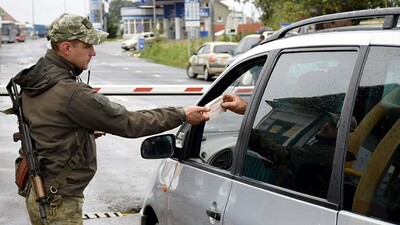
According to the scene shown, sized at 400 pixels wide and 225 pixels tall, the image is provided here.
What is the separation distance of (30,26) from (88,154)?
11944 cm

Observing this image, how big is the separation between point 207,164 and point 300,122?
87cm

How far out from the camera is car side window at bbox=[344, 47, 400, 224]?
2.38 meters

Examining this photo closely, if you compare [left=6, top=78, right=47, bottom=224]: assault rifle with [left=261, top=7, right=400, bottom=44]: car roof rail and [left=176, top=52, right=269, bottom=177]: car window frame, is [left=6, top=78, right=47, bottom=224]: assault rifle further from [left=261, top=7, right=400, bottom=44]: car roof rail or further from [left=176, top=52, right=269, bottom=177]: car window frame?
[left=261, top=7, right=400, bottom=44]: car roof rail

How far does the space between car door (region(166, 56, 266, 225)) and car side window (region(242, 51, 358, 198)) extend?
243mm

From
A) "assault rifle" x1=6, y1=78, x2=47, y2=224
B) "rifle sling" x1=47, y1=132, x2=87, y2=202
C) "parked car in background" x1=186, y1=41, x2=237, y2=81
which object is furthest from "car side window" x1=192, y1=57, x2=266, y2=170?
"parked car in background" x1=186, y1=41, x2=237, y2=81

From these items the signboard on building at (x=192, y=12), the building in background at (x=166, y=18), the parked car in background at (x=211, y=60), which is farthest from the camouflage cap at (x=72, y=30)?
the building in background at (x=166, y=18)

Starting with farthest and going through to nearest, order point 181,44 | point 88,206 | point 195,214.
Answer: point 181,44, point 88,206, point 195,214

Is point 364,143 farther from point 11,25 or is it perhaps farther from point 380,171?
point 11,25

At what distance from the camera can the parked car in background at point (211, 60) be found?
88.5 ft

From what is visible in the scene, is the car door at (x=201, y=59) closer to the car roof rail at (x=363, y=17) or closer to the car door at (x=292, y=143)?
the car roof rail at (x=363, y=17)

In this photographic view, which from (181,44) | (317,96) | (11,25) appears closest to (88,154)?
(317,96)

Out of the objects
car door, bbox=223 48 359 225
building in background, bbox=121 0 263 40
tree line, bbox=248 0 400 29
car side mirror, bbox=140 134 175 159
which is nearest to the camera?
car door, bbox=223 48 359 225

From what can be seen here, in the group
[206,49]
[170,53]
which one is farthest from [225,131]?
[170,53]

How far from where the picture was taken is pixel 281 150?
3.06 m
